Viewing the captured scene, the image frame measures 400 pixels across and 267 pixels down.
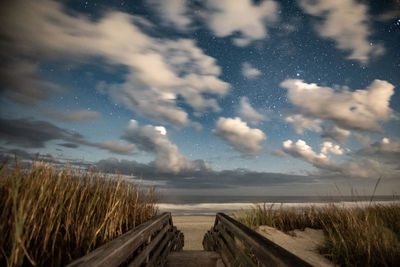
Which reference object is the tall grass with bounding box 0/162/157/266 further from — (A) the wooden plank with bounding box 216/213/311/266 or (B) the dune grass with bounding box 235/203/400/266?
(B) the dune grass with bounding box 235/203/400/266

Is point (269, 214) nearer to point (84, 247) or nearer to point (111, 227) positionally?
point (111, 227)

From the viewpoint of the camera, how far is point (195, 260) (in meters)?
4.39

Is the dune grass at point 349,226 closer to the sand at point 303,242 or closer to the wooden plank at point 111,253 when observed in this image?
the sand at point 303,242

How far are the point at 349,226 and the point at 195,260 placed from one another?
3.58 meters

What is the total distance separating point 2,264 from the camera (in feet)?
5.34

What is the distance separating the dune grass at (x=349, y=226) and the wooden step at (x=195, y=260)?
7.67ft

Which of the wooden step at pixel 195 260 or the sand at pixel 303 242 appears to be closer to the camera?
the wooden step at pixel 195 260

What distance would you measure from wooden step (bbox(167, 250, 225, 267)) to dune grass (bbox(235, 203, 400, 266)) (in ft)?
7.67

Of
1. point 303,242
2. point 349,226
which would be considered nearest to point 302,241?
point 303,242

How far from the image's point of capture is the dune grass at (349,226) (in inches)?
165

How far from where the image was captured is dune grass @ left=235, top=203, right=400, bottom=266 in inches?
165

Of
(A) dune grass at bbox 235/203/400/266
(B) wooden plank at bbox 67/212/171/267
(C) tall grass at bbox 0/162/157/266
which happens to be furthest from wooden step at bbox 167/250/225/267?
(A) dune grass at bbox 235/203/400/266

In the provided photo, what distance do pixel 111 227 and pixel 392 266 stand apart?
462 centimetres

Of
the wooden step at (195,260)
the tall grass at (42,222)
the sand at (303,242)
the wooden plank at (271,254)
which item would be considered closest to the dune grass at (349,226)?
the sand at (303,242)
